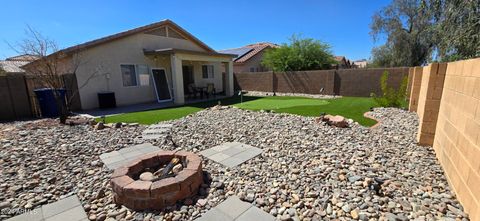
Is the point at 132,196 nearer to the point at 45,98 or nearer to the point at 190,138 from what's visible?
the point at 190,138

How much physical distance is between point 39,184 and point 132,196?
1.65 metres

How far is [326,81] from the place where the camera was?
44.9ft

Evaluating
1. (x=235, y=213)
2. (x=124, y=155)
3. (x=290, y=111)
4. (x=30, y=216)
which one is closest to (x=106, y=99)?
(x=124, y=155)

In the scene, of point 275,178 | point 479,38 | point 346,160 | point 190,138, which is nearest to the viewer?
point 275,178

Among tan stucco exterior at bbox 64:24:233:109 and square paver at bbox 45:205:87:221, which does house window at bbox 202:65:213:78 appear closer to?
tan stucco exterior at bbox 64:24:233:109

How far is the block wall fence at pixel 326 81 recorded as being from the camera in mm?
11984

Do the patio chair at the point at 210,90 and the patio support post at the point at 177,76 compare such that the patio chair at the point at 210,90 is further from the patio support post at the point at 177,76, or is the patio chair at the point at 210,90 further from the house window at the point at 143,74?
the house window at the point at 143,74

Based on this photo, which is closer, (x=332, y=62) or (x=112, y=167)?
(x=112, y=167)

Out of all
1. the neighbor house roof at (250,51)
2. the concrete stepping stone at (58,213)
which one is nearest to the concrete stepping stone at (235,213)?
the concrete stepping stone at (58,213)

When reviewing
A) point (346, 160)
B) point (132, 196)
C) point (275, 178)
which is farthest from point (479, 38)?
point (132, 196)

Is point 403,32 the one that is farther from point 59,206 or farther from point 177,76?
point 59,206

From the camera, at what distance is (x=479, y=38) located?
6.55 m

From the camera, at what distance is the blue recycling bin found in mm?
7828

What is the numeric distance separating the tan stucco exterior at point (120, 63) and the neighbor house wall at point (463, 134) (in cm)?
989
